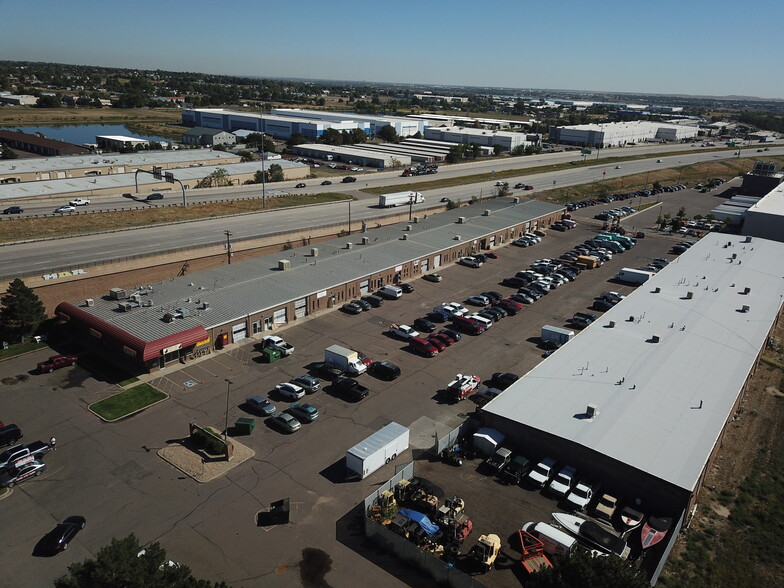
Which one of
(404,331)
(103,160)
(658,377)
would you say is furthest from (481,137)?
(658,377)

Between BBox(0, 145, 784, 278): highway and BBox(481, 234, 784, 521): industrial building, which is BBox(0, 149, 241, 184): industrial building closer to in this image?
BBox(0, 145, 784, 278): highway

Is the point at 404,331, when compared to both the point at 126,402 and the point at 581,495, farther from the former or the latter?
the point at 581,495

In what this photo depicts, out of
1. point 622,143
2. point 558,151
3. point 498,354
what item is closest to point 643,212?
point 498,354

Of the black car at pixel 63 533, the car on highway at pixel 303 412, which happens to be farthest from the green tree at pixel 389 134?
the black car at pixel 63 533

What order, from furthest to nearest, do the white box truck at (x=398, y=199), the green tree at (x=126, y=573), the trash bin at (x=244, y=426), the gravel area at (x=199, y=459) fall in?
the white box truck at (x=398, y=199), the trash bin at (x=244, y=426), the gravel area at (x=199, y=459), the green tree at (x=126, y=573)

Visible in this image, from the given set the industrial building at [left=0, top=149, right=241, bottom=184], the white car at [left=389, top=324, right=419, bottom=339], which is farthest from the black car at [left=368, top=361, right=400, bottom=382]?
the industrial building at [left=0, top=149, right=241, bottom=184]

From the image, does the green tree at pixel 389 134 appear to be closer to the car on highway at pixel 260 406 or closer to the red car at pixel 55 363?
the red car at pixel 55 363

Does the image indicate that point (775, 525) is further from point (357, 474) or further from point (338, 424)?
point (338, 424)
